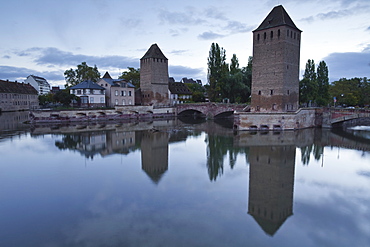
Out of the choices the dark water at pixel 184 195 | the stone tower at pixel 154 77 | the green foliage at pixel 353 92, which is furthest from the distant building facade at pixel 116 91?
the green foliage at pixel 353 92

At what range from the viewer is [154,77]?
45094mm

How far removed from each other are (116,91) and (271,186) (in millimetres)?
34921

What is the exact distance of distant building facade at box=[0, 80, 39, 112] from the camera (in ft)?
164

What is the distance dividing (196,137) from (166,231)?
1652cm

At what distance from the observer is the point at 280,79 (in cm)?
2730

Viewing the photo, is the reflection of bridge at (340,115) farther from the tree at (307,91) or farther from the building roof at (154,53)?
the building roof at (154,53)

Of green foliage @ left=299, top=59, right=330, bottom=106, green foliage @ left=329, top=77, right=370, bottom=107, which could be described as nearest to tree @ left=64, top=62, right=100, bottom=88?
green foliage @ left=299, top=59, right=330, bottom=106

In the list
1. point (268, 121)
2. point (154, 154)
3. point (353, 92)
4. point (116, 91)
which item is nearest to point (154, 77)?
point (116, 91)

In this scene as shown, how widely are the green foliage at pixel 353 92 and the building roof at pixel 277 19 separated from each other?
25623 mm

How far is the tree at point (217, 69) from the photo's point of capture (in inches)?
1613

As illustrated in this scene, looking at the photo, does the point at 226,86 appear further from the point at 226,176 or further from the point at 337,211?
the point at 337,211

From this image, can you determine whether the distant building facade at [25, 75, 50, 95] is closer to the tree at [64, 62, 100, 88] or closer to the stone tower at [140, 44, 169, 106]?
the tree at [64, 62, 100, 88]

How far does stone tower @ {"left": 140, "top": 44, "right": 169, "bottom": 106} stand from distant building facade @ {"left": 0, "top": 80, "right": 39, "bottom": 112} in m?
25.7

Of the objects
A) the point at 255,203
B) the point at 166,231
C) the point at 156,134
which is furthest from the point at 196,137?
the point at 166,231
